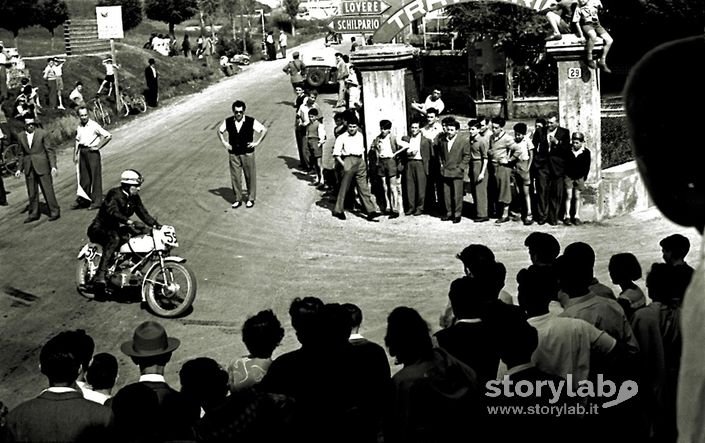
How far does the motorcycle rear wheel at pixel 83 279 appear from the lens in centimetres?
1256

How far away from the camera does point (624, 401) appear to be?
572 centimetres

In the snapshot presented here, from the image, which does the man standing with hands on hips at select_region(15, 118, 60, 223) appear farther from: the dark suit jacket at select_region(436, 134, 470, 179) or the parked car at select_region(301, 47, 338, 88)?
the parked car at select_region(301, 47, 338, 88)

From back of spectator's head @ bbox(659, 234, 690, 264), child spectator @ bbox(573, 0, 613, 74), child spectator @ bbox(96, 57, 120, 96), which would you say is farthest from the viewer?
child spectator @ bbox(96, 57, 120, 96)

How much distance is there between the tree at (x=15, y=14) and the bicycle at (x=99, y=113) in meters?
17.7

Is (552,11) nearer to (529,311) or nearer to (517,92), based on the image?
(529,311)

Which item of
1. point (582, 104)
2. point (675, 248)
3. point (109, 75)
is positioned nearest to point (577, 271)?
point (675, 248)

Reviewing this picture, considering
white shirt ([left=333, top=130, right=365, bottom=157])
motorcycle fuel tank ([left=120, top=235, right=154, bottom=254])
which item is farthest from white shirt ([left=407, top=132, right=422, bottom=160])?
motorcycle fuel tank ([left=120, top=235, right=154, bottom=254])

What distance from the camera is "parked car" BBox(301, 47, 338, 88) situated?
35.0 meters

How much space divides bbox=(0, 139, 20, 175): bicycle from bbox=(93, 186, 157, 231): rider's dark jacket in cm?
1084

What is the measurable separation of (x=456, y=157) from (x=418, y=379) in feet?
36.9

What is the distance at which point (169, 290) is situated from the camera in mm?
11922

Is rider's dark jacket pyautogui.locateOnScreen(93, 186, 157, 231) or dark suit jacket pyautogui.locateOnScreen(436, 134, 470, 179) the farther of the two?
dark suit jacket pyautogui.locateOnScreen(436, 134, 470, 179)

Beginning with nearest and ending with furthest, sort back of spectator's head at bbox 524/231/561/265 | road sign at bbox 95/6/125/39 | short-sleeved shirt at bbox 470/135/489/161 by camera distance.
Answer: back of spectator's head at bbox 524/231/561/265 < short-sleeved shirt at bbox 470/135/489/161 < road sign at bbox 95/6/125/39

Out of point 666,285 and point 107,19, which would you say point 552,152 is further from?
point 107,19
